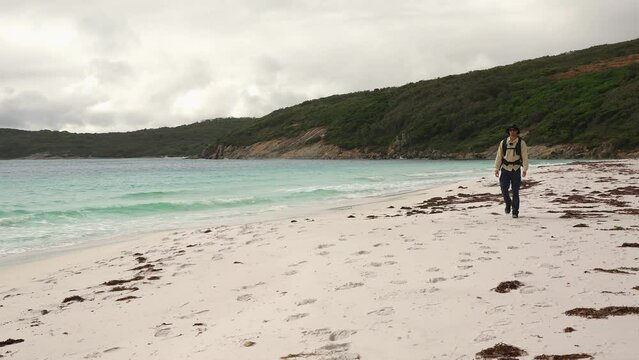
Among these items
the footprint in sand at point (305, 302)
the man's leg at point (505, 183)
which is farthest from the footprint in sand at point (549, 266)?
the man's leg at point (505, 183)

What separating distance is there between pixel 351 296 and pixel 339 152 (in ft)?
310

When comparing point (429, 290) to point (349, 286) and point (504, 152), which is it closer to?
point (349, 286)

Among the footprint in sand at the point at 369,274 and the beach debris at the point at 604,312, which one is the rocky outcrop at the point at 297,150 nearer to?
the footprint in sand at the point at 369,274

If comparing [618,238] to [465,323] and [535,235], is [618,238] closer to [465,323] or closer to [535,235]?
[535,235]

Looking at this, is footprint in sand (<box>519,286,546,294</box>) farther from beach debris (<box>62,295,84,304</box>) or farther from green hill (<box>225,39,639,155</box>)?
green hill (<box>225,39,639,155</box>)

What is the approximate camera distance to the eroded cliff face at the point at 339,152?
6119 cm

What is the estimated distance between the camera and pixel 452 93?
99.9m

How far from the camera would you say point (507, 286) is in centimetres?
552

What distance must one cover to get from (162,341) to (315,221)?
8697 mm

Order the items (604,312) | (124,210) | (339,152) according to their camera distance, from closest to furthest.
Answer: (604,312), (124,210), (339,152)

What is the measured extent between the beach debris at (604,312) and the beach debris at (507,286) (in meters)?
0.87

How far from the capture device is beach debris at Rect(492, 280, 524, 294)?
5.41 metres

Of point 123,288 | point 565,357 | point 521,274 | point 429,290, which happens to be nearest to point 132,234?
point 123,288

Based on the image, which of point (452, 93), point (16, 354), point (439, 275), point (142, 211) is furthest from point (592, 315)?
point (452, 93)
